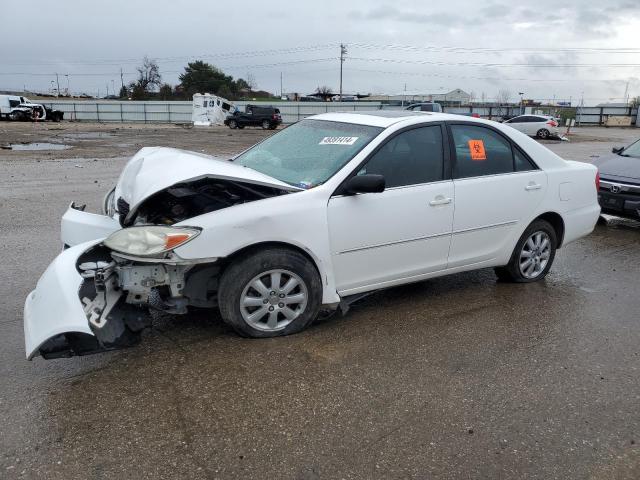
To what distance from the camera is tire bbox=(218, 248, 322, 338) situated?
12.2ft

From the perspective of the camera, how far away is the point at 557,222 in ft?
17.8

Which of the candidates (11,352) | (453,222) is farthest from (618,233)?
(11,352)

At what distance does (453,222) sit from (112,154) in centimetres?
1657

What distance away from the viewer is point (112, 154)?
61.5 ft

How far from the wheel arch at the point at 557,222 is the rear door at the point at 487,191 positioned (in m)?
0.27

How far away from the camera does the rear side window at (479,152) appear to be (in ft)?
15.3

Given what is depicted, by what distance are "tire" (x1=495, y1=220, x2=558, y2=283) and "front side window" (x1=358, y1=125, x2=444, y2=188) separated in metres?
1.26

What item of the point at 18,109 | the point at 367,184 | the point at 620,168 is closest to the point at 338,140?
the point at 367,184

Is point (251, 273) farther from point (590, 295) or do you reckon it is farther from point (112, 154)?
point (112, 154)

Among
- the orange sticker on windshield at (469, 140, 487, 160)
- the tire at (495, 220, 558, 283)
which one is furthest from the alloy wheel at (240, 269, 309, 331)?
the tire at (495, 220, 558, 283)

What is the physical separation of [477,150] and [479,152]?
0.03 meters

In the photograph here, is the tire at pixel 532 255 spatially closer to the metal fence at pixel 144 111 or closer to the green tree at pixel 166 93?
the metal fence at pixel 144 111

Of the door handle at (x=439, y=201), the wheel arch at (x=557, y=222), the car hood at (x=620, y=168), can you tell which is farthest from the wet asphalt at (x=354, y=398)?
the car hood at (x=620, y=168)

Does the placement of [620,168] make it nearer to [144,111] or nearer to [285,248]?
[285,248]
